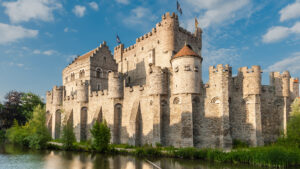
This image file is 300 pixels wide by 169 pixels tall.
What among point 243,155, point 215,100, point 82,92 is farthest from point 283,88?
point 82,92

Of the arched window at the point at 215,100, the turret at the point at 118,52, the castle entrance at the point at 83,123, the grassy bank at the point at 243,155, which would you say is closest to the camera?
the grassy bank at the point at 243,155

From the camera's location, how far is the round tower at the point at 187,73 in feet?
85.9

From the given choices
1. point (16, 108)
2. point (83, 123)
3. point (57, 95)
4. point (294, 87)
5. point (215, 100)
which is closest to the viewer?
point (215, 100)

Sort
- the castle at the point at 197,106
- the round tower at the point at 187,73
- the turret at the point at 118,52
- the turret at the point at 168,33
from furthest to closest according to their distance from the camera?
the turret at the point at 118,52, the turret at the point at 168,33, the round tower at the point at 187,73, the castle at the point at 197,106

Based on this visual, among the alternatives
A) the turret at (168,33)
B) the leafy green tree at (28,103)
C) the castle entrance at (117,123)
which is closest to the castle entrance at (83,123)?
the castle entrance at (117,123)

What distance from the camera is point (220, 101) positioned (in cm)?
2552

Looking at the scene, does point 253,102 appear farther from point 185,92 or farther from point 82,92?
point 82,92

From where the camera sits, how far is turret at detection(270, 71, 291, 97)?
27.5 meters

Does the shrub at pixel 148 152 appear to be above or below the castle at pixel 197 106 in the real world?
below

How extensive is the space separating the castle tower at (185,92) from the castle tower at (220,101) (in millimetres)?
1378

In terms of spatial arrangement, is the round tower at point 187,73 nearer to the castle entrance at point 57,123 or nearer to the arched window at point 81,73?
the arched window at point 81,73

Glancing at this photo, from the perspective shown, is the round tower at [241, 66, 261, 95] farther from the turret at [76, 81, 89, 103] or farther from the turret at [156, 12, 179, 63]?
the turret at [76, 81, 89, 103]

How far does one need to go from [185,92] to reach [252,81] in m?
7.13

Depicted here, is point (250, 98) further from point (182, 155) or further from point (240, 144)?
point (182, 155)
